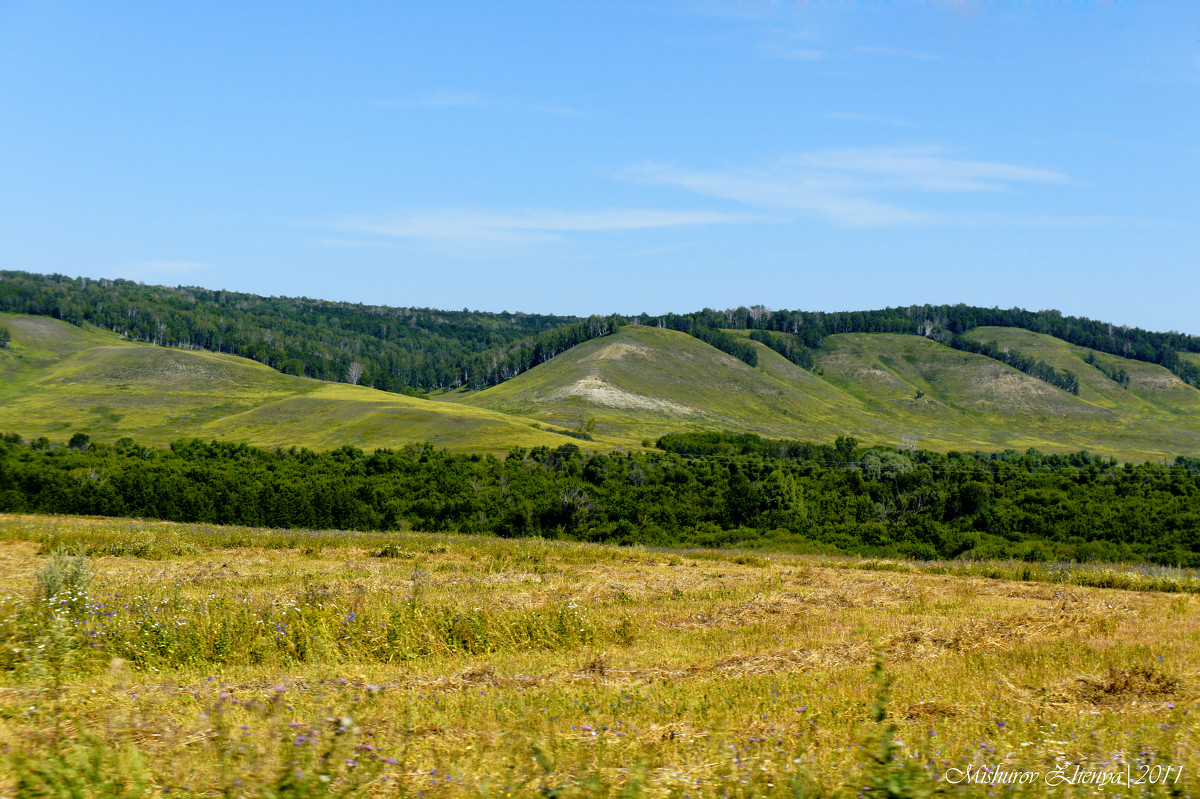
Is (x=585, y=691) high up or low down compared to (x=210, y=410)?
up

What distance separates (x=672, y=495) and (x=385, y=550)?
1801 inches

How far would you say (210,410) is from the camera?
16338 cm

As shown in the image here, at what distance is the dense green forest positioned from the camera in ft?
192

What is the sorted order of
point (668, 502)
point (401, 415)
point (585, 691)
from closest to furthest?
point (585, 691) → point (668, 502) → point (401, 415)

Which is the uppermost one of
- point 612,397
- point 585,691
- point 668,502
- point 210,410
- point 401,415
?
point 612,397

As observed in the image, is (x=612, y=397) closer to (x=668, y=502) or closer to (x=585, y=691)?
(x=668, y=502)

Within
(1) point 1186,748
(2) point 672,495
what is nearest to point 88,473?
(2) point 672,495

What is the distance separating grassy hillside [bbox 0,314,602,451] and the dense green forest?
129 feet

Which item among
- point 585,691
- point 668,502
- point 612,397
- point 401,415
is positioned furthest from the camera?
point 612,397

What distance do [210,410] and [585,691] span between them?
171 metres

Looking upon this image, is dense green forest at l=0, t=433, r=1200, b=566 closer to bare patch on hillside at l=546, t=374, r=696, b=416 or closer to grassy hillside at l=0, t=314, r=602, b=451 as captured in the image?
grassy hillside at l=0, t=314, r=602, b=451

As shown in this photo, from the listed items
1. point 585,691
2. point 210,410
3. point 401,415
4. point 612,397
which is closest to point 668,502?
point 585,691

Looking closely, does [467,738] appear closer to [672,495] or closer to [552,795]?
[552,795]

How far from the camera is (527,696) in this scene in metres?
9.27
